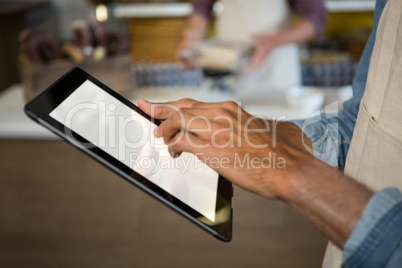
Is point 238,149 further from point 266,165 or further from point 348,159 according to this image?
point 348,159

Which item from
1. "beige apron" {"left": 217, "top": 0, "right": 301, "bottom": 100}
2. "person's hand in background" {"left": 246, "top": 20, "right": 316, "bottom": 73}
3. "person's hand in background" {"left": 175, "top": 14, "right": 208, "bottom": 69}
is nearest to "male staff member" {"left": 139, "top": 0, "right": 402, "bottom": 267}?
"person's hand in background" {"left": 246, "top": 20, "right": 316, "bottom": 73}

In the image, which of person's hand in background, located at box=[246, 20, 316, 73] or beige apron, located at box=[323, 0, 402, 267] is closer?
beige apron, located at box=[323, 0, 402, 267]

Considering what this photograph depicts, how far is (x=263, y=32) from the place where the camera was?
1686 millimetres

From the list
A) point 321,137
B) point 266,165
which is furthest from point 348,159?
point 266,165

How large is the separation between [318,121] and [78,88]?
0.35 m

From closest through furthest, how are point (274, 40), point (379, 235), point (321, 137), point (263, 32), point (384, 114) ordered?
point (379, 235)
point (384, 114)
point (321, 137)
point (274, 40)
point (263, 32)

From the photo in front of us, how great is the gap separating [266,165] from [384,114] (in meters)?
0.17

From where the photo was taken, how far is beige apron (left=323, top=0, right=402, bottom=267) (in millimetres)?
489

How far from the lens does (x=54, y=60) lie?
58.0 inches

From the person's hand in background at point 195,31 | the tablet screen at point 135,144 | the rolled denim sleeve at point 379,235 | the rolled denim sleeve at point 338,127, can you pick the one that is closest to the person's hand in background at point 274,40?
the person's hand in background at point 195,31

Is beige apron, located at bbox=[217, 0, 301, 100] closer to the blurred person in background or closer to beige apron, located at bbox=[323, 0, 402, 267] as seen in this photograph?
the blurred person in background

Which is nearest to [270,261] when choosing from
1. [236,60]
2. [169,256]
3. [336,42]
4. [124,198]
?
[169,256]

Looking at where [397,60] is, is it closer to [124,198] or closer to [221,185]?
[221,185]

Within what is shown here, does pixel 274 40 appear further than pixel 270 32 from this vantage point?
No
